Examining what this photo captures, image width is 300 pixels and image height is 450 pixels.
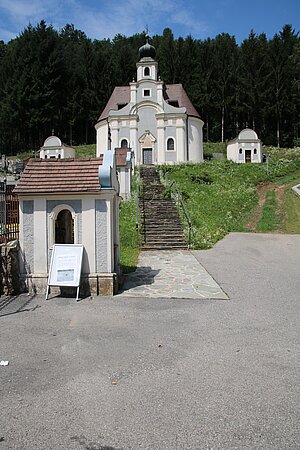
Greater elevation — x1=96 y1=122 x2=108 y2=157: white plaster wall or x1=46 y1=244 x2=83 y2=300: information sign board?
x1=96 y1=122 x2=108 y2=157: white plaster wall

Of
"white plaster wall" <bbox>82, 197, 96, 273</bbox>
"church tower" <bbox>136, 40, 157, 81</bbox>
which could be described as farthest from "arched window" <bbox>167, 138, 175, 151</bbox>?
"white plaster wall" <bbox>82, 197, 96, 273</bbox>

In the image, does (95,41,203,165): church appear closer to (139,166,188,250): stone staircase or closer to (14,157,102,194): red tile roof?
(139,166,188,250): stone staircase

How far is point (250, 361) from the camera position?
15.9 feet

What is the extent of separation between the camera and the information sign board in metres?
7.97

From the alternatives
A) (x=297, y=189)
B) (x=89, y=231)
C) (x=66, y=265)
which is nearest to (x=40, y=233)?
(x=66, y=265)

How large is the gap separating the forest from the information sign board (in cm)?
5103

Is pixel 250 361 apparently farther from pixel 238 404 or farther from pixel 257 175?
pixel 257 175

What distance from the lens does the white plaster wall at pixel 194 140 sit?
40156 mm

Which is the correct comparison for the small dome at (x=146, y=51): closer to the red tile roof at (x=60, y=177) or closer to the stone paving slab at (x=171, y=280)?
the stone paving slab at (x=171, y=280)

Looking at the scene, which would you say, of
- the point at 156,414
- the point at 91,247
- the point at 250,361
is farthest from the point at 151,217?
the point at 156,414

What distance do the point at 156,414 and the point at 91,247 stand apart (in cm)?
513

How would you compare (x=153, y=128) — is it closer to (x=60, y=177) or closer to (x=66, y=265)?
(x=60, y=177)

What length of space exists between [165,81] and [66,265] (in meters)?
58.3

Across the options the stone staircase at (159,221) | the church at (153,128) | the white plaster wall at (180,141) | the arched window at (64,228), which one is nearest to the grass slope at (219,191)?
the stone staircase at (159,221)
